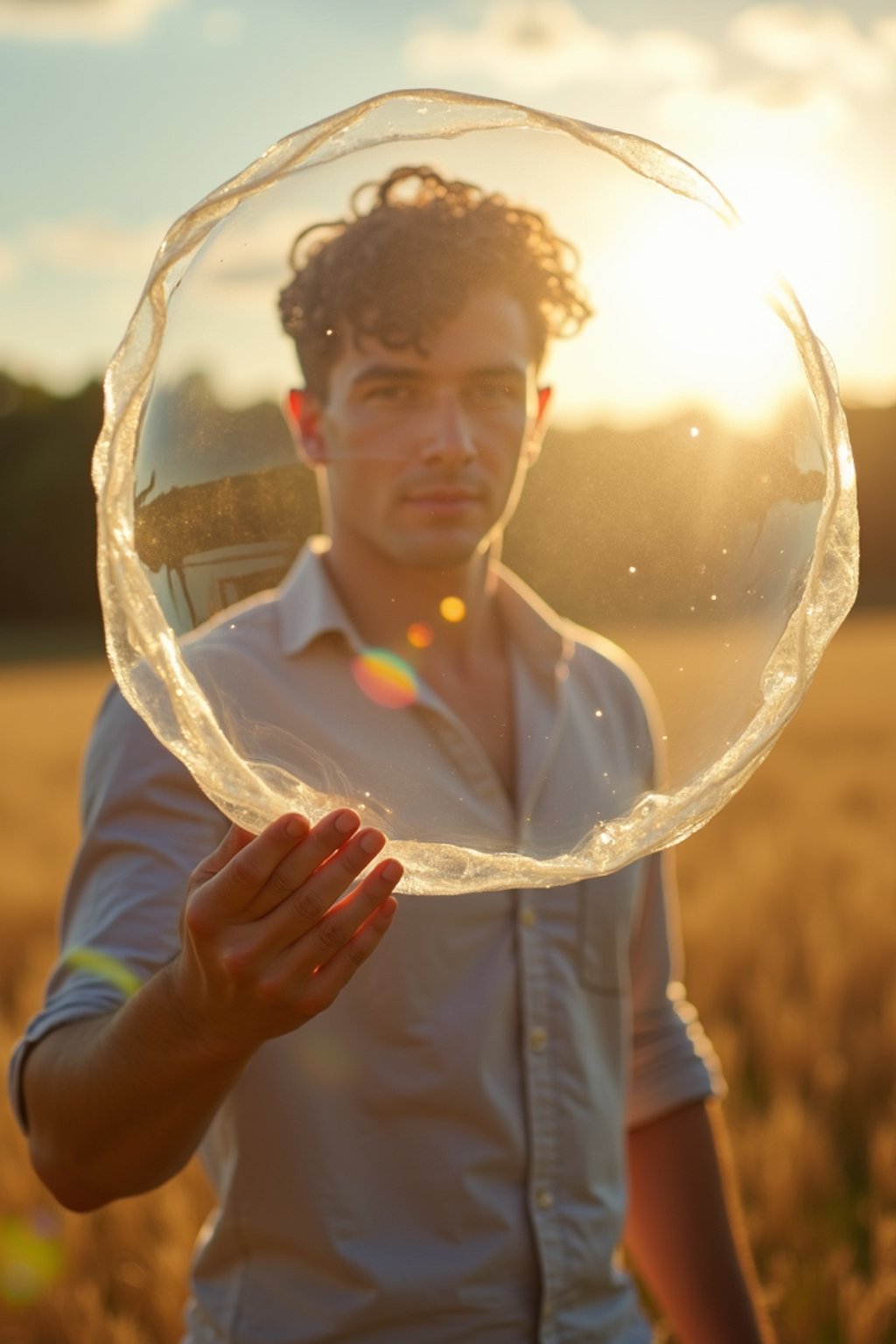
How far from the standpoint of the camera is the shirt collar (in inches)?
66.5


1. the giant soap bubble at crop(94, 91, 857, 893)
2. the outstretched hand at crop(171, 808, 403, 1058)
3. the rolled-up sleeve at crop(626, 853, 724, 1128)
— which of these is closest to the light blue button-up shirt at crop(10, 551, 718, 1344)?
the giant soap bubble at crop(94, 91, 857, 893)

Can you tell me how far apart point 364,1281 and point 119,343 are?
1.25m

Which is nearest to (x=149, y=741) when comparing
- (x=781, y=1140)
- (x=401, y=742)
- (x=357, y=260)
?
(x=401, y=742)

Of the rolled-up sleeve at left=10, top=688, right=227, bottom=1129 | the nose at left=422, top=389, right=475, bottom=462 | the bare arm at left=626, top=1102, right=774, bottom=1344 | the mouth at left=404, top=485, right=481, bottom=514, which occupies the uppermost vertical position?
the nose at left=422, top=389, right=475, bottom=462

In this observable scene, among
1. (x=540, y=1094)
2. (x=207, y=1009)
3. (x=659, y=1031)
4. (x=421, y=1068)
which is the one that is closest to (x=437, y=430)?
(x=207, y=1009)

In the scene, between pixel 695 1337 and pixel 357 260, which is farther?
pixel 695 1337

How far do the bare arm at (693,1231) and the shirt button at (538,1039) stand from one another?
0.46m

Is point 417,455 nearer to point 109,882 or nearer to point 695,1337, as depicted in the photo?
point 109,882

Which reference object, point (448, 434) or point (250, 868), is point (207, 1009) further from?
point (448, 434)

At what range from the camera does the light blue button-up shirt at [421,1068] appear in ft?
5.89

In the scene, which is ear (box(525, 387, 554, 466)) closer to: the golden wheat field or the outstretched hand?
the outstretched hand

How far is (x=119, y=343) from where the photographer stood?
4.79ft

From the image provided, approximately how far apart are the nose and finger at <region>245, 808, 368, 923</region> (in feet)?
1.34

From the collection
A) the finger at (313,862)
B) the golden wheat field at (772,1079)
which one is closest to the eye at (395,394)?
the finger at (313,862)
